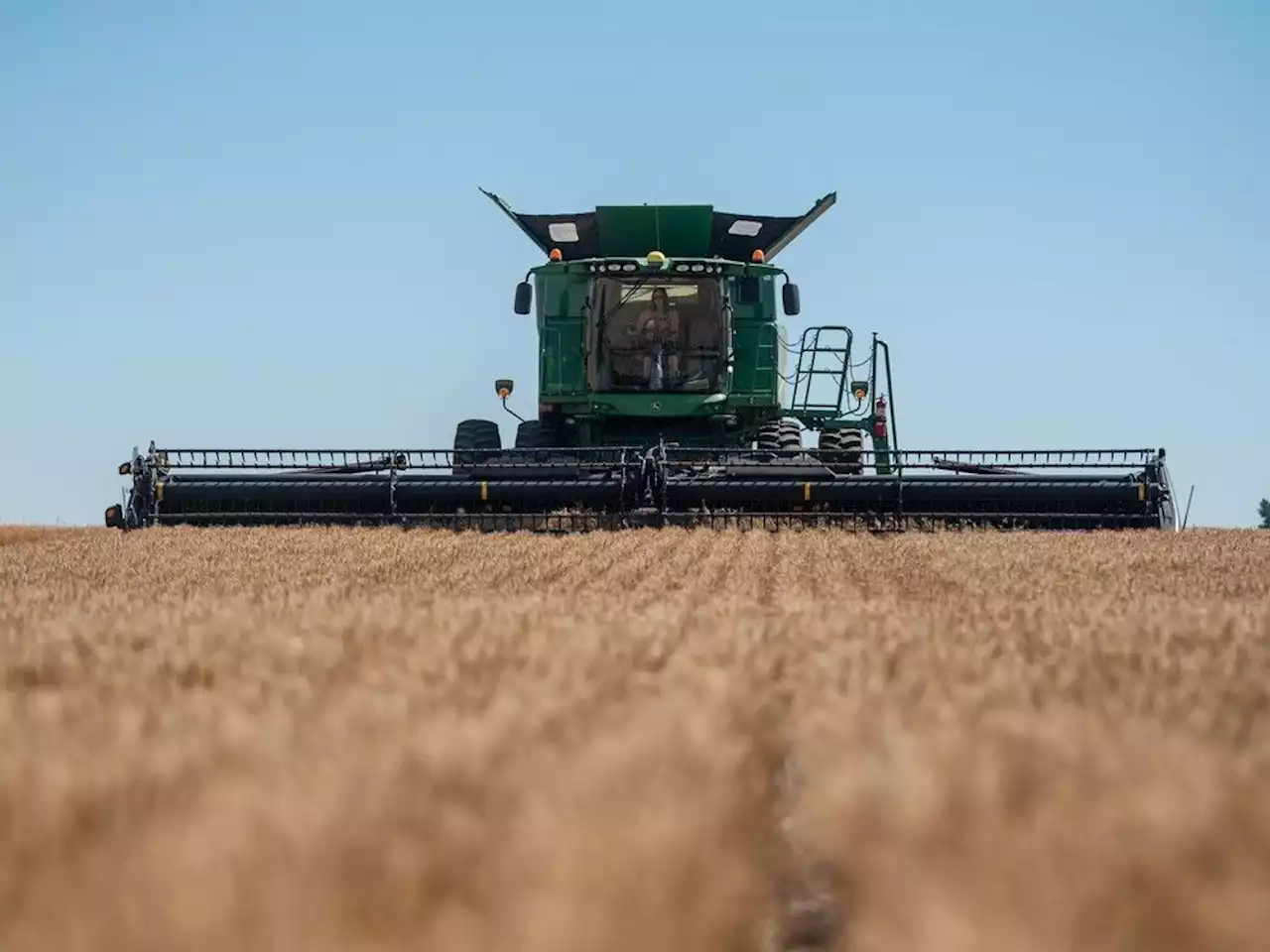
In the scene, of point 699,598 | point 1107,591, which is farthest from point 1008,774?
point 1107,591

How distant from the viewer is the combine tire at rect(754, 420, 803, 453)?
13.7 metres

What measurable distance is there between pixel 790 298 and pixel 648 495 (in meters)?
2.83

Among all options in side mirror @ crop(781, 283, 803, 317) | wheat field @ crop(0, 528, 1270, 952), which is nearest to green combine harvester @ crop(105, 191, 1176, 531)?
side mirror @ crop(781, 283, 803, 317)

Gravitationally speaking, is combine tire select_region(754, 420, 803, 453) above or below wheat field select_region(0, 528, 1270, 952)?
above

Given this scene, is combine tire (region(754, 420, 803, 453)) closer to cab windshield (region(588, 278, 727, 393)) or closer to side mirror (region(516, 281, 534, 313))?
cab windshield (region(588, 278, 727, 393))

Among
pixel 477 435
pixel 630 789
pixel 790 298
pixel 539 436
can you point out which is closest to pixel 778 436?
pixel 790 298

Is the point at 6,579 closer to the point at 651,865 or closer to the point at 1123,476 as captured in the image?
the point at 651,865

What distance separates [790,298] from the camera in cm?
1341

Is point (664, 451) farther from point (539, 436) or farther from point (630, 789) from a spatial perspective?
point (630, 789)

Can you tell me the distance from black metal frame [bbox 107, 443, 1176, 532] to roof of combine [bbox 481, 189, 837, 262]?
2.74 m

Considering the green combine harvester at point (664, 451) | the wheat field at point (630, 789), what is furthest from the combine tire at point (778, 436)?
the wheat field at point (630, 789)

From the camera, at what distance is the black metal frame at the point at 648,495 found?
37.8 ft

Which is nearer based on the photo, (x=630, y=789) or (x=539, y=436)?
(x=630, y=789)

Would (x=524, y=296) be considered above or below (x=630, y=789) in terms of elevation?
above
